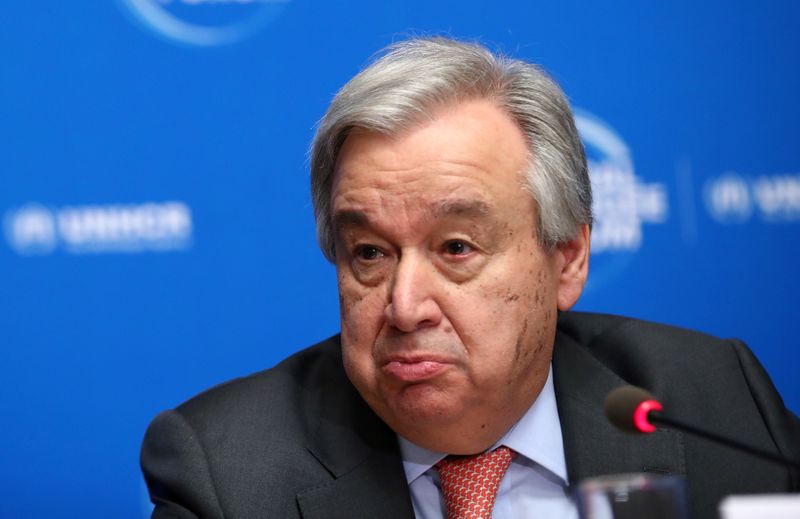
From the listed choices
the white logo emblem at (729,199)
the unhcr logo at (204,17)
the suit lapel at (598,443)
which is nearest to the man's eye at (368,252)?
the suit lapel at (598,443)

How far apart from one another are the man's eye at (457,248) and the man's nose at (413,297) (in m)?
0.05

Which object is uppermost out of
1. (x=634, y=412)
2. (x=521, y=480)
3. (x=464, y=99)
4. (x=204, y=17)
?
(x=204, y=17)

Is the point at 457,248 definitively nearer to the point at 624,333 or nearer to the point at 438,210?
the point at 438,210

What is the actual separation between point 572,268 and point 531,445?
0.40 metres

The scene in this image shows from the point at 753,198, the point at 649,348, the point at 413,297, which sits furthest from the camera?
the point at 753,198

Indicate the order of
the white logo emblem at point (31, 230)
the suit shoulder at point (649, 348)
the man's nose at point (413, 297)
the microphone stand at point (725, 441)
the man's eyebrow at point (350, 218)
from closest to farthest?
the microphone stand at point (725, 441)
the man's nose at point (413, 297)
the man's eyebrow at point (350, 218)
the suit shoulder at point (649, 348)
the white logo emblem at point (31, 230)

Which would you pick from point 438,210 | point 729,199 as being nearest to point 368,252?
point 438,210

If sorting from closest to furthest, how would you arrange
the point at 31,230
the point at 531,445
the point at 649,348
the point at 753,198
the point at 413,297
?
the point at 413,297 → the point at 531,445 → the point at 649,348 → the point at 31,230 → the point at 753,198

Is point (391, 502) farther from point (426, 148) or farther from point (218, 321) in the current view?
point (218, 321)

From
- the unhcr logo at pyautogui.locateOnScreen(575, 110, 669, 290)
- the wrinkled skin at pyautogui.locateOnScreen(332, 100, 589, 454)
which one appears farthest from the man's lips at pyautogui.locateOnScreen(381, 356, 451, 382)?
the unhcr logo at pyautogui.locateOnScreen(575, 110, 669, 290)

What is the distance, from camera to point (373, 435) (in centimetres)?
238

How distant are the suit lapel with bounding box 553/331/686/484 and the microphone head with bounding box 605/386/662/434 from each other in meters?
0.69

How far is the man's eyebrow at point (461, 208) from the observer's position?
2152 millimetres

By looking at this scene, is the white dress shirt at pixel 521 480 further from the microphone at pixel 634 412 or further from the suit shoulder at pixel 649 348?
the microphone at pixel 634 412
